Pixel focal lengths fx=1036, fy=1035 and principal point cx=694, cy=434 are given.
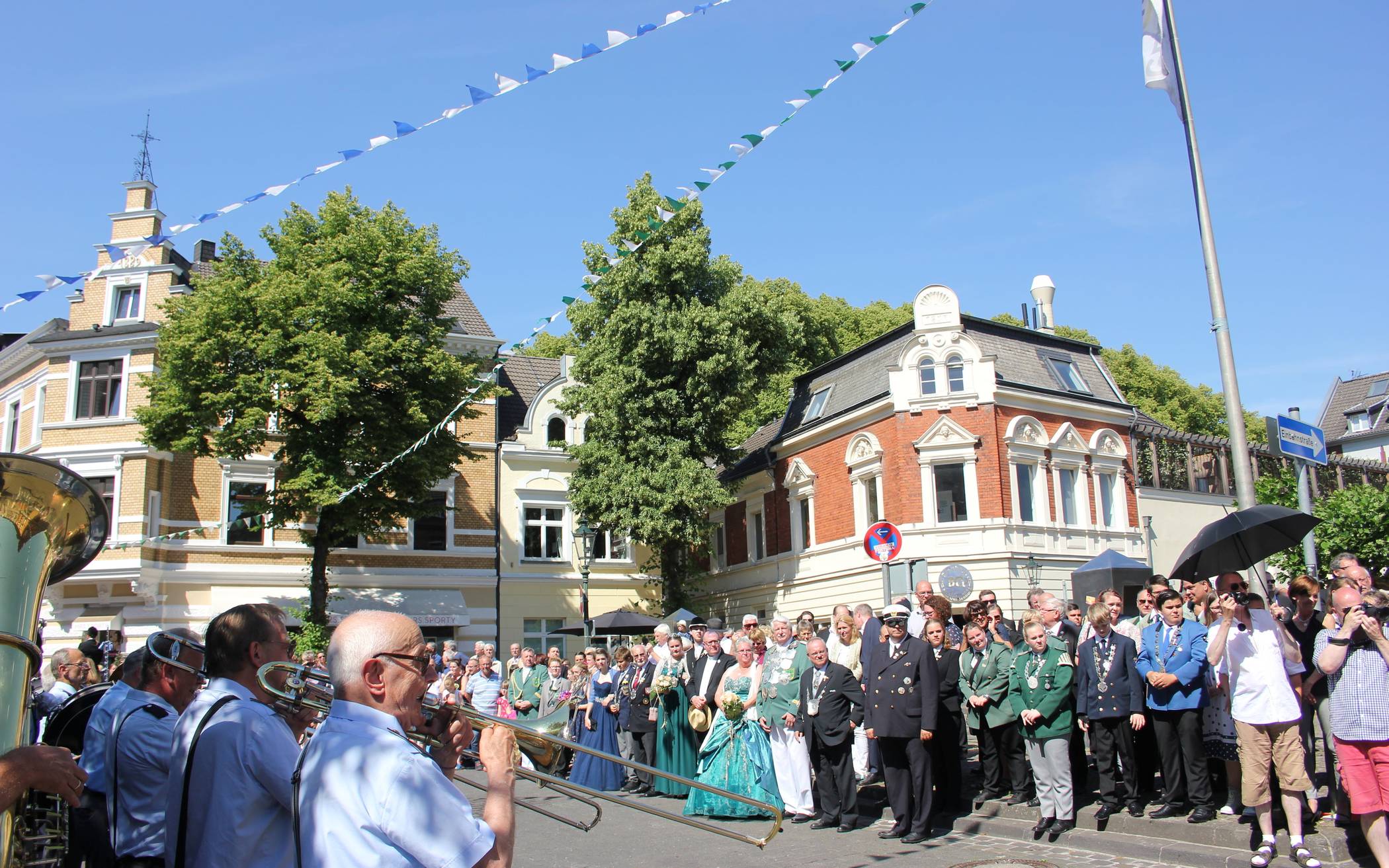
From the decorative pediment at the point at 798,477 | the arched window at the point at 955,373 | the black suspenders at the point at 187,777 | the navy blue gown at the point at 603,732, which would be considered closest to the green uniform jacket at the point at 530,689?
the navy blue gown at the point at 603,732

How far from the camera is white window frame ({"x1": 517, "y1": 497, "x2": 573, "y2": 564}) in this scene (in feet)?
115

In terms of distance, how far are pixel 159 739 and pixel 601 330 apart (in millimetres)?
27968

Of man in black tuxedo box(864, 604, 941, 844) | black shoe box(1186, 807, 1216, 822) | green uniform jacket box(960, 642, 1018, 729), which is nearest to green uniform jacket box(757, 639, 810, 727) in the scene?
man in black tuxedo box(864, 604, 941, 844)

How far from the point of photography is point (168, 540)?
30.0 m

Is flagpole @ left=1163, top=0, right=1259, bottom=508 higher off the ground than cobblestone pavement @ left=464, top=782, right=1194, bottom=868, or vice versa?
flagpole @ left=1163, top=0, right=1259, bottom=508

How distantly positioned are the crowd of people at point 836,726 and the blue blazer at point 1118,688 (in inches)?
0.7

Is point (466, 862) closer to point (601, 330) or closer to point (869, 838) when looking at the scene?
point (869, 838)

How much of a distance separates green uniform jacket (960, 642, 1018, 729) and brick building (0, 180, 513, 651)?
70.3 feet

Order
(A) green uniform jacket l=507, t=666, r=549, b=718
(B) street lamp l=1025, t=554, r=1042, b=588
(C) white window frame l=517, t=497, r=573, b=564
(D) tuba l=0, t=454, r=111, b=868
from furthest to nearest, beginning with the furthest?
(C) white window frame l=517, t=497, r=573, b=564, (B) street lamp l=1025, t=554, r=1042, b=588, (A) green uniform jacket l=507, t=666, r=549, b=718, (D) tuba l=0, t=454, r=111, b=868

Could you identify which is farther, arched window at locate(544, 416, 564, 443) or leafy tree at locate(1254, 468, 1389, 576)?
arched window at locate(544, 416, 564, 443)

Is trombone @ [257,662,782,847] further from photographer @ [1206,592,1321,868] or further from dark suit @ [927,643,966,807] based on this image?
dark suit @ [927,643,966,807]

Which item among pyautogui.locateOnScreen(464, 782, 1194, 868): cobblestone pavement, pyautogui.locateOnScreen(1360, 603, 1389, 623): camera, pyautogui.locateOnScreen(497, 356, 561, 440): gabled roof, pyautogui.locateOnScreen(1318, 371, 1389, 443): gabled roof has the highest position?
pyautogui.locateOnScreen(1318, 371, 1389, 443): gabled roof

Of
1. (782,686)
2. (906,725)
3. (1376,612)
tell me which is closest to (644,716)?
(782,686)

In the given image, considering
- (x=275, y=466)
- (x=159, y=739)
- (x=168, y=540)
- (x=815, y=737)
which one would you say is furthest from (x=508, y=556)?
(x=159, y=739)
